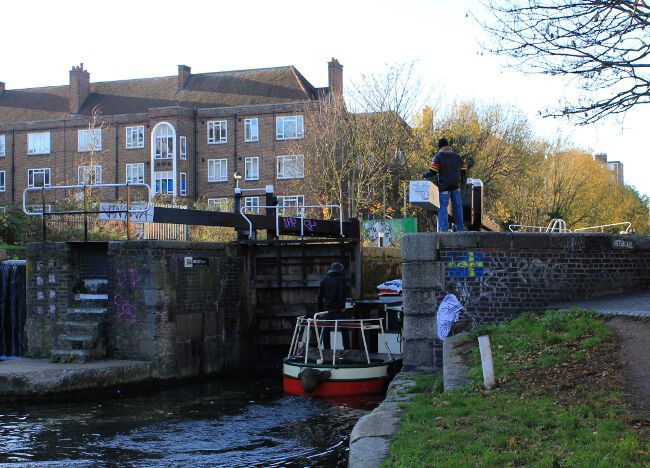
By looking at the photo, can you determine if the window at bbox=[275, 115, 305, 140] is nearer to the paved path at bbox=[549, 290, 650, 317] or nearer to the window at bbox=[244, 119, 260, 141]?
the window at bbox=[244, 119, 260, 141]

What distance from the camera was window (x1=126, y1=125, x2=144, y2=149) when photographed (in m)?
52.8

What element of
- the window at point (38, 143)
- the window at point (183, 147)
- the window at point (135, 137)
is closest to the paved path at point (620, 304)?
the window at point (183, 147)

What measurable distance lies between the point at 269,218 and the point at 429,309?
8.74 meters

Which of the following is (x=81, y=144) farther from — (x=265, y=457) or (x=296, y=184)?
(x=265, y=457)

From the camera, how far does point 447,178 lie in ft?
44.8

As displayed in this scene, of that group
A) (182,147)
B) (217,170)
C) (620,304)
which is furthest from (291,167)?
(620,304)

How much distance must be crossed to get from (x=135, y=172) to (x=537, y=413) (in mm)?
48639

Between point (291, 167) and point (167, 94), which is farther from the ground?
point (167, 94)

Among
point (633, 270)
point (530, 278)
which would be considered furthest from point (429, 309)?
point (633, 270)

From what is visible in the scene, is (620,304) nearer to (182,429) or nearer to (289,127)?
(182,429)

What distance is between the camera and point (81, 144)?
5388cm

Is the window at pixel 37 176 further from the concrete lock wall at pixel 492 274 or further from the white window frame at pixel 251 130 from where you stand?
the concrete lock wall at pixel 492 274

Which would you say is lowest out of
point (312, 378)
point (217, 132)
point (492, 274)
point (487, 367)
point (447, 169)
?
point (312, 378)

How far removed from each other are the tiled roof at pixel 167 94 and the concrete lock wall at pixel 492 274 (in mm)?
37302
